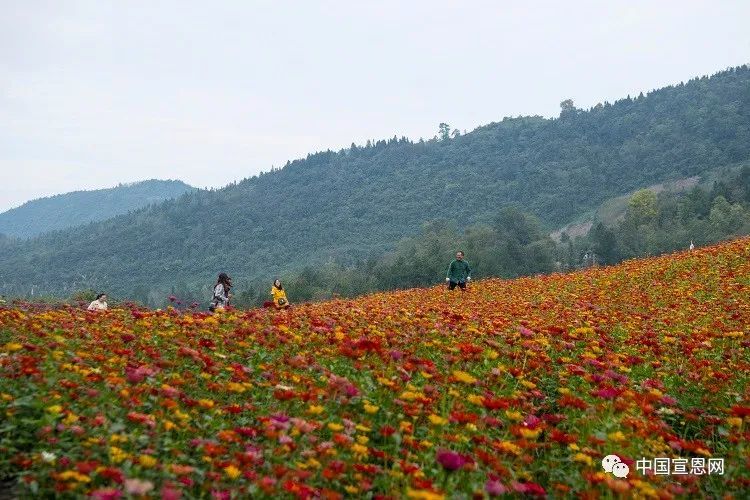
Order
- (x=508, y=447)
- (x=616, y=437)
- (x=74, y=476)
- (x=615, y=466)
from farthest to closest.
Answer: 1. (x=616, y=437)
2. (x=615, y=466)
3. (x=508, y=447)
4. (x=74, y=476)

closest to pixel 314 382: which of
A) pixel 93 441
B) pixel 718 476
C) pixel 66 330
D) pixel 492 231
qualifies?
pixel 93 441

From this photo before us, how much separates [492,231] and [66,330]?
265 feet

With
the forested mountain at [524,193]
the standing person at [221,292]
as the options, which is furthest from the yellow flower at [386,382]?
the forested mountain at [524,193]

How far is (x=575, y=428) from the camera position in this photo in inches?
225

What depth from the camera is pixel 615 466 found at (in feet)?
14.9

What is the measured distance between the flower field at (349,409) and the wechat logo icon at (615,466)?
0.05 metres

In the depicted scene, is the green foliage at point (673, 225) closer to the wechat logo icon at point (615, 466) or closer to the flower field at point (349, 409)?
the flower field at point (349, 409)

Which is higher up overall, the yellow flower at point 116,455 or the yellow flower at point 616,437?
the yellow flower at point 116,455

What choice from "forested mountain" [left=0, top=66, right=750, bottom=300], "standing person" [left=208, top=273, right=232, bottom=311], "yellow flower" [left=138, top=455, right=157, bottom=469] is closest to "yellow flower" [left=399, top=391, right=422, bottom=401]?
"yellow flower" [left=138, top=455, right=157, bottom=469]

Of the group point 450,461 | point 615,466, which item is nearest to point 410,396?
point 450,461

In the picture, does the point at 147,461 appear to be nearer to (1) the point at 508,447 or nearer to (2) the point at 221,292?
(1) the point at 508,447

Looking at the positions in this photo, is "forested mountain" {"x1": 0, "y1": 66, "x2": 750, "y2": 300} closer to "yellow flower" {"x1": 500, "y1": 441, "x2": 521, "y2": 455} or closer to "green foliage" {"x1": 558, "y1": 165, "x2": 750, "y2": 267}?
"green foliage" {"x1": 558, "y1": 165, "x2": 750, "y2": 267}

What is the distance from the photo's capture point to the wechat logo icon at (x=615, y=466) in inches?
176

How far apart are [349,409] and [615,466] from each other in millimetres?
1965
